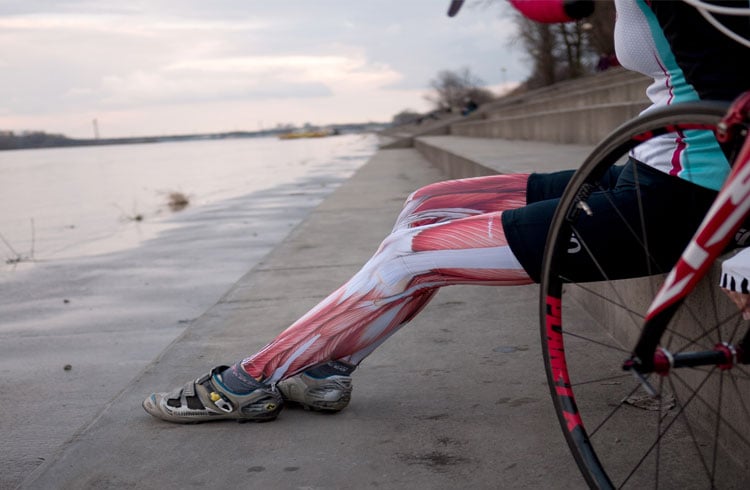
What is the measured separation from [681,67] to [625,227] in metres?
0.36

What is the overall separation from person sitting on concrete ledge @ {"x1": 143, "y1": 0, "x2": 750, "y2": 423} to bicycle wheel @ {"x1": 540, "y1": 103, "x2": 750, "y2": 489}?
0.11ft

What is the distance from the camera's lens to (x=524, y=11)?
136 cm

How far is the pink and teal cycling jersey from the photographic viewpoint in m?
1.62

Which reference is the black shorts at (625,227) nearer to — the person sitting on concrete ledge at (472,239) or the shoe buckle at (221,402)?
the person sitting on concrete ledge at (472,239)

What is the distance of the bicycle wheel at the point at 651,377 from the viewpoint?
172 cm

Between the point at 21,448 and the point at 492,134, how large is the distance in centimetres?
1533

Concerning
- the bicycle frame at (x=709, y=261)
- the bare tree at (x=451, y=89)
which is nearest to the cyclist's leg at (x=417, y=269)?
the bicycle frame at (x=709, y=261)

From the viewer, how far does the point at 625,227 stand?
1.90 metres

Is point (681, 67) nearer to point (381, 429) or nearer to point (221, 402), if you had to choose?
point (381, 429)

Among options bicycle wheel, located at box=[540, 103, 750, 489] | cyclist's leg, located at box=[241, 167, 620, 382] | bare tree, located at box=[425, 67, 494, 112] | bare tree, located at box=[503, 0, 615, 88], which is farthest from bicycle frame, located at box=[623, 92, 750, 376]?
bare tree, located at box=[425, 67, 494, 112]

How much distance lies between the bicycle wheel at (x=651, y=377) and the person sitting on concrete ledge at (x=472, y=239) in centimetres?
3

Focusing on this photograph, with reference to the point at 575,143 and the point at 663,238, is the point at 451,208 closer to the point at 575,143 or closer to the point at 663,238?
the point at 663,238

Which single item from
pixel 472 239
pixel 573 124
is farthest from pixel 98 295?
pixel 573 124

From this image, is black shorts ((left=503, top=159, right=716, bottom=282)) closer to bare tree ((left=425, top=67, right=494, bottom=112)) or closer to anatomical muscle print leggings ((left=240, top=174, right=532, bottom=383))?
anatomical muscle print leggings ((left=240, top=174, right=532, bottom=383))
